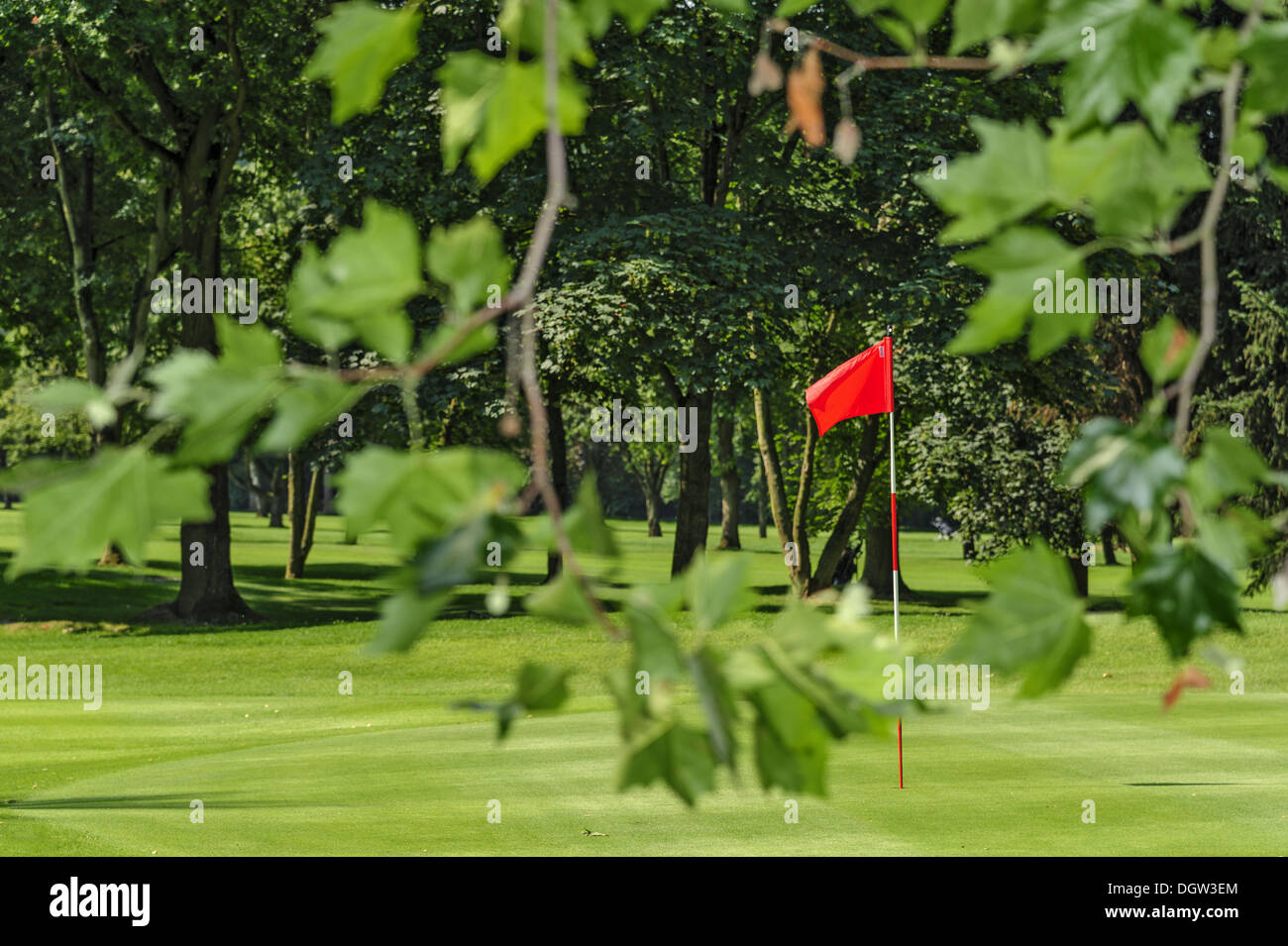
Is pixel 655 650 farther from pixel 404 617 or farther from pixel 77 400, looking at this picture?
pixel 77 400

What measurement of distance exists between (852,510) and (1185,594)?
28.2 meters

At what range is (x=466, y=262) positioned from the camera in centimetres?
112

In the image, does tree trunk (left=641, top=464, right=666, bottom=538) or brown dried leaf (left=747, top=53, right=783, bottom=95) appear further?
tree trunk (left=641, top=464, right=666, bottom=538)

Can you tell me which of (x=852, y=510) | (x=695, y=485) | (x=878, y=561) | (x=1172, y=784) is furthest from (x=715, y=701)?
(x=878, y=561)

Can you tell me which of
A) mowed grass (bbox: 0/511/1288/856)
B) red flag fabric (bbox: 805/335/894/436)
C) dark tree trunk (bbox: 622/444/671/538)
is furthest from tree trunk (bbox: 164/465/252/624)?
dark tree trunk (bbox: 622/444/671/538)

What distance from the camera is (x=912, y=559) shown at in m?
61.3

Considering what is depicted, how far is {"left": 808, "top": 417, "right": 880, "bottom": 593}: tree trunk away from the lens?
2897cm

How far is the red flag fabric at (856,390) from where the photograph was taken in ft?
42.1

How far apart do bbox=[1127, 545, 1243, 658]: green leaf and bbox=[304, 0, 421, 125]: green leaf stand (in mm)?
739

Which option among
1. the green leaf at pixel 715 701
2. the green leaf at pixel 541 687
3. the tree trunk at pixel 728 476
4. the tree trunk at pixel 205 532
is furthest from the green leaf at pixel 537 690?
the tree trunk at pixel 728 476

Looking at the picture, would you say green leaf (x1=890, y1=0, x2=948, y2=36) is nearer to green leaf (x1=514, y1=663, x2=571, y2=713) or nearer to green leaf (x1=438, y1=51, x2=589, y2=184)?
green leaf (x1=438, y1=51, x2=589, y2=184)

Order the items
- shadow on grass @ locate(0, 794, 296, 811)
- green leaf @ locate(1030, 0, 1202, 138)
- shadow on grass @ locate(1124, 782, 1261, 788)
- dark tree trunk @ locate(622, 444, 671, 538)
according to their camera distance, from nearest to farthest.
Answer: green leaf @ locate(1030, 0, 1202, 138) < shadow on grass @ locate(0, 794, 296, 811) < shadow on grass @ locate(1124, 782, 1261, 788) < dark tree trunk @ locate(622, 444, 671, 538)

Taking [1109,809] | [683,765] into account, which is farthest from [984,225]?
[1109,809]
